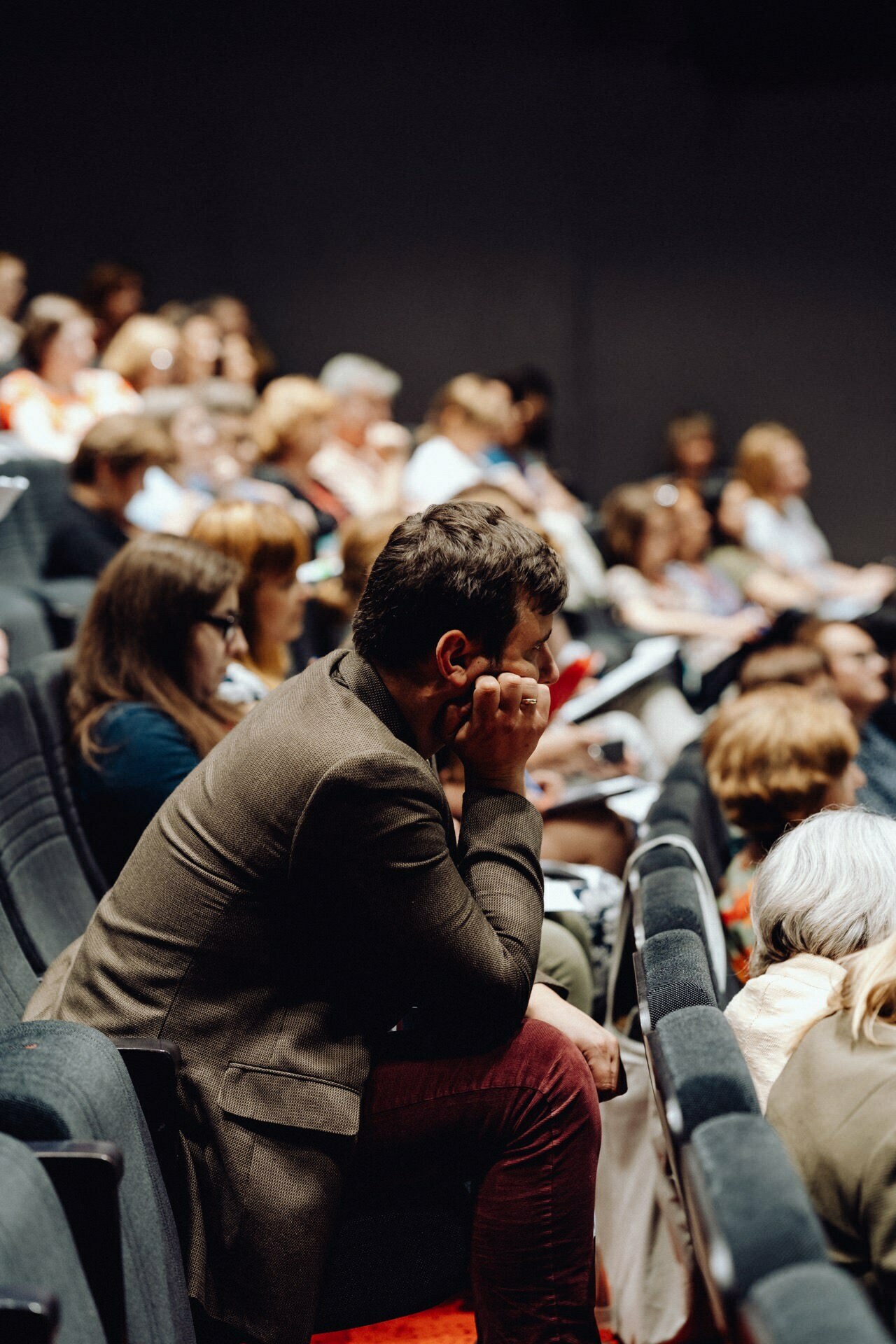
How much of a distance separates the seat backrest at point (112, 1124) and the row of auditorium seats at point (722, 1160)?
40cm

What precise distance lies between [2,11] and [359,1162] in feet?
18.4

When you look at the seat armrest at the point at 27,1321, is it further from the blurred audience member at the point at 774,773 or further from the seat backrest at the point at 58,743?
the blurred audience member at the point at 774,773

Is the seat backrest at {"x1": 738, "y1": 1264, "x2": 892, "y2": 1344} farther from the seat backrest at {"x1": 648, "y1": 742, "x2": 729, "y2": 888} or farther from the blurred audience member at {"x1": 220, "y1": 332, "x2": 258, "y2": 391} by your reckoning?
the blurred audience member at {"x1": 220, "y1": 332, "x2": 258, "y2": 391}

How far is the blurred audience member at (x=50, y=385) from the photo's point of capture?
3.58 meters

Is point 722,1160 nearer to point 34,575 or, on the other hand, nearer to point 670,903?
point 670,903

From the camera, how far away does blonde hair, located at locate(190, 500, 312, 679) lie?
6.42 ft

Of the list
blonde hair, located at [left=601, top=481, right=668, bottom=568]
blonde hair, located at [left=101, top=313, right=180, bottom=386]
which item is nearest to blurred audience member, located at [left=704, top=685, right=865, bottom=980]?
blonde hair, located at [left=601, top=481, right=668, bottom=568]

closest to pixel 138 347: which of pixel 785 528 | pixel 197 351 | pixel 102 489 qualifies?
pixel 197 351

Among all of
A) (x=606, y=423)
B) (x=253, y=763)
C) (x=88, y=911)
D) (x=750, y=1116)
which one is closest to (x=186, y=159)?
(x=606, y=423)

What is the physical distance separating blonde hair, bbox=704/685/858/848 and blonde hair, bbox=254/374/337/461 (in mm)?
2126

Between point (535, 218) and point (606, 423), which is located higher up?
point (535, 218)

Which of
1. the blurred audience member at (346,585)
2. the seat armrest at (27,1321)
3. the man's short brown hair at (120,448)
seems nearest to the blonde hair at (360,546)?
the blurred audience member at (346,585)

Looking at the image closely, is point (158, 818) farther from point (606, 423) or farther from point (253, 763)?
point (606, 423)

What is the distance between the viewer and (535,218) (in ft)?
19.0
